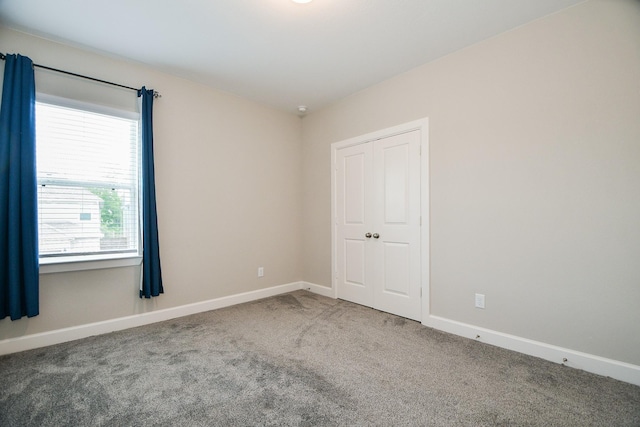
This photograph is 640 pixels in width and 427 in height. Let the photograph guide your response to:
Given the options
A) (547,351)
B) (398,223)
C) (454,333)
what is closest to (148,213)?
(398,223)

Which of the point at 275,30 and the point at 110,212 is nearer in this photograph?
the point at 275,30

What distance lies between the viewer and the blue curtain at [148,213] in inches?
118

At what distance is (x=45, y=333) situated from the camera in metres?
2.58

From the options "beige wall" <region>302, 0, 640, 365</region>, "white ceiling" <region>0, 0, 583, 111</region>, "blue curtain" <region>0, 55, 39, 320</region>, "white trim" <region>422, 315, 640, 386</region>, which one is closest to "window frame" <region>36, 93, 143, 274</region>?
"blue curtain" <region>0, 55, 39, 320</region>

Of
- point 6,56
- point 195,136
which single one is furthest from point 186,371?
point 6,56

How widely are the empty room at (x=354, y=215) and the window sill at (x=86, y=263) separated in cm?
2

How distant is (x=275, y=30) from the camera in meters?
2.51

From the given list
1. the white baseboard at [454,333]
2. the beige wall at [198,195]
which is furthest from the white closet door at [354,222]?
the white baseboard at [454,333]

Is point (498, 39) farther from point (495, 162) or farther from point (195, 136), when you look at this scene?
point (195, 136)

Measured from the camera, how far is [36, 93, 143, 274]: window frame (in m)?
2.59

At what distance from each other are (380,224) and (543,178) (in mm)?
1670

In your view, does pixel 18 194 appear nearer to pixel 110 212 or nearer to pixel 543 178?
pixel 110 212

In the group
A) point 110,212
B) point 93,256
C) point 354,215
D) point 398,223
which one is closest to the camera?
point 93,256

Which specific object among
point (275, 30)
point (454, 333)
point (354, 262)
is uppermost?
Answer: point (275, 30)
